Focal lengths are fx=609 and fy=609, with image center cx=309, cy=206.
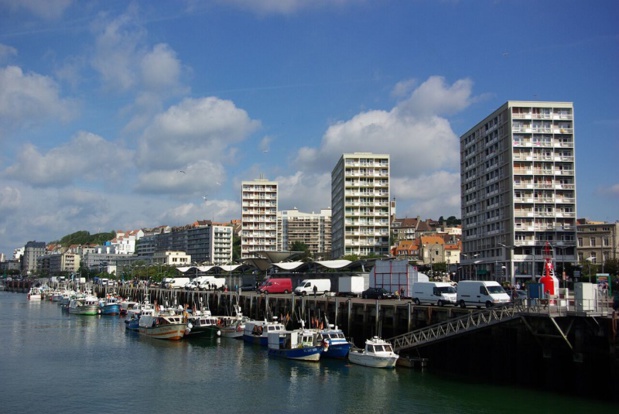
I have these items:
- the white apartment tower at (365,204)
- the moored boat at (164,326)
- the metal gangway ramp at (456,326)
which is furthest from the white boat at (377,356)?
the white apartment tower at (365,204)

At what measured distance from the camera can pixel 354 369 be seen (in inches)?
1636

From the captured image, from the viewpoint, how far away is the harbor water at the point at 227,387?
106ft

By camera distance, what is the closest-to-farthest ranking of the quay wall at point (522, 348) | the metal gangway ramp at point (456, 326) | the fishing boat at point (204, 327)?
the quay wall at point (522, 348) < the metal gangway ramp at point (456, 326) < the fishing boat at point (204, 327)

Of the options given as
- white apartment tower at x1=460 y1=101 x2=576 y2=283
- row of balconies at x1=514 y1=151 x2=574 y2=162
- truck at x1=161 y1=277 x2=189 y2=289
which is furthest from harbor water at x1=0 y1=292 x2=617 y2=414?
truck at x1=161 y1=277 x2=189 y2=289

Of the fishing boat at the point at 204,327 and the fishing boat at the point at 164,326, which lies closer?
the fishing boat at the point at 164,326

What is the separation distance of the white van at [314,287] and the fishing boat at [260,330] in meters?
13.8

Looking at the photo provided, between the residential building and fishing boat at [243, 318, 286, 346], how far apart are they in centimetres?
8120

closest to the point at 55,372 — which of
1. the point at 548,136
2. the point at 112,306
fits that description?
the point at 112,306

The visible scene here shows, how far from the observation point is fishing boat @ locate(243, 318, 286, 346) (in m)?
54.7

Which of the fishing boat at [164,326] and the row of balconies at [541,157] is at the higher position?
the row of balconies at [541,157]

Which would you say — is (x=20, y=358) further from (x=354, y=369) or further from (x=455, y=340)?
(x=455, y=340)

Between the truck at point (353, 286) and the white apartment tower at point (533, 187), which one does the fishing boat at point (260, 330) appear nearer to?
the truck at point (353, 286)

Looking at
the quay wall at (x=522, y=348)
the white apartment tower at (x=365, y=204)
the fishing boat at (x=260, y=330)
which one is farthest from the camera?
the white apartment tower at (x=365, y=204)

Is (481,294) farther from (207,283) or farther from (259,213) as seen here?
(259,213)
